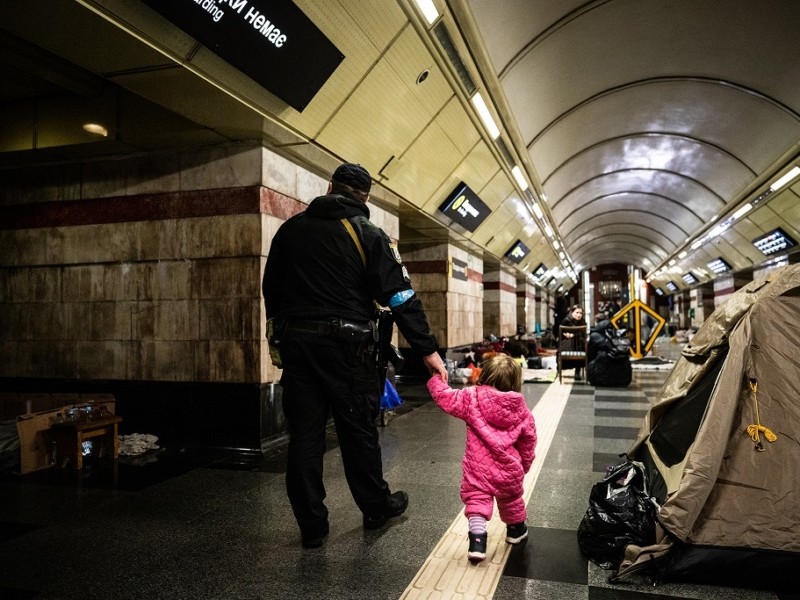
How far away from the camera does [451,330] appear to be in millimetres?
10680

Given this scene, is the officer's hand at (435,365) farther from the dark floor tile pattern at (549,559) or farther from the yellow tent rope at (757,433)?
the yellow tent rope at (757,433)

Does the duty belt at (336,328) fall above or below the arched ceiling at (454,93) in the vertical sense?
below

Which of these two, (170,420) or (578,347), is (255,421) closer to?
(170,420)

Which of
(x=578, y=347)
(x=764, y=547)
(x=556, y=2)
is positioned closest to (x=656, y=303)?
(x=578, y=347)

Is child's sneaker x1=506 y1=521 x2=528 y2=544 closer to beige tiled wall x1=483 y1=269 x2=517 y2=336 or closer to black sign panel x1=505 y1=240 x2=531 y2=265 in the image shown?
black sign panel x1=505 y1=240 x2=531 y2=265

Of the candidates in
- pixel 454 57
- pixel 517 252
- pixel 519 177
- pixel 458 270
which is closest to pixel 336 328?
pixel 454 57

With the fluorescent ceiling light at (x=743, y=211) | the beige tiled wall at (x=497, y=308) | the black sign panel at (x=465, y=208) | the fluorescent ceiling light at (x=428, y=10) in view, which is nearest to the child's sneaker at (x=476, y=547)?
the fluorescent ceiling light at (x=428, y=10)

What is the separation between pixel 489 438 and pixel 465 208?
731cm

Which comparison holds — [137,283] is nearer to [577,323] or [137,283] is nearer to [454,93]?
[454,93]

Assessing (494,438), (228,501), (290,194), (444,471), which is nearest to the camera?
(494,438)

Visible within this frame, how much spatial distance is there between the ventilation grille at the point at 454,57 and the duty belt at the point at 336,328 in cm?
329

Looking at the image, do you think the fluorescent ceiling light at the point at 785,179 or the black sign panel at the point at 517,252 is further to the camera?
the black sign panel at the point at 517,252

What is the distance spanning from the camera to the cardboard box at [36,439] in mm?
4238

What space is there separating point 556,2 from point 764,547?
4997 millimetres
